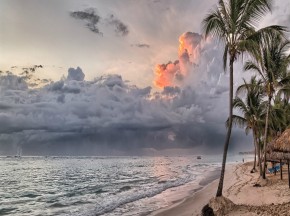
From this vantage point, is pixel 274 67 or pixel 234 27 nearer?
pixel 234 27

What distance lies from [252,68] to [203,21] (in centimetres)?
915

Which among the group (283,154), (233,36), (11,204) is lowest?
(11,204)

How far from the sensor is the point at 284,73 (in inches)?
896

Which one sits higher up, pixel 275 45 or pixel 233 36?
pixel 275 45

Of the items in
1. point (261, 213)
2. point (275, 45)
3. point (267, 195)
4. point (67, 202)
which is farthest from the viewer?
point (67, 202)

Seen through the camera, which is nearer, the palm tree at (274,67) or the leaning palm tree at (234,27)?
the leaning palm tree at (234,27)

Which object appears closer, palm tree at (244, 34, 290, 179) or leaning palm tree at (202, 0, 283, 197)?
leaning palm tree at (202, 0, 283, 197)

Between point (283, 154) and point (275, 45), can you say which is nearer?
point (283, 154)

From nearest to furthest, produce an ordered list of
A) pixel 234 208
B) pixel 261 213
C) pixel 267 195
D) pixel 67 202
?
pixel 261 213
pixel 234 208
pixel 267 195
pixel 67 202

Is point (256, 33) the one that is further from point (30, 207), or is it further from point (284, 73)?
point (30, 207)

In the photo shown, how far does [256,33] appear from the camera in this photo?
14.2 meters

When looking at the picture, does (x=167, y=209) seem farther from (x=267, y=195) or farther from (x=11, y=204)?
(x=11, y=204)

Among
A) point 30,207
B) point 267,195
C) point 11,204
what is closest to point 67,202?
point 30,207

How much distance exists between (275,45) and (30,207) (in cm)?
2211
